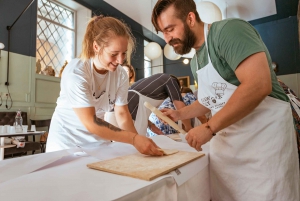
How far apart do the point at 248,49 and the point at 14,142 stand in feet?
10.2

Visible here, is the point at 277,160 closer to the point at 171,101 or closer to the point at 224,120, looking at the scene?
the point at 224,120

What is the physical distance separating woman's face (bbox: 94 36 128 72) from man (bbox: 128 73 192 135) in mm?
691

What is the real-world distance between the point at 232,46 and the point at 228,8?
4.74 m

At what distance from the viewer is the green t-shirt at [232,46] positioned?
0.72 m

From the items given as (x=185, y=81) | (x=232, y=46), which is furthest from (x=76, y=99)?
(x=185, y=81)

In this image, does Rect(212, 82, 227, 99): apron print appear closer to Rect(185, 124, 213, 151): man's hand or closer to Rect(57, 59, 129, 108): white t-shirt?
Rect(185, 124, 213, 151): man's hand

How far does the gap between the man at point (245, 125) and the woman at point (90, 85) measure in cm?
36

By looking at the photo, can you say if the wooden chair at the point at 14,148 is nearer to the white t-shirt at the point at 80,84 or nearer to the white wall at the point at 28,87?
the white wall at the point at 28,87

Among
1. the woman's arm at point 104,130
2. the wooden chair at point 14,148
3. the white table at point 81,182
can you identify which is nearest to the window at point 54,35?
the wooden chair at point 14,148

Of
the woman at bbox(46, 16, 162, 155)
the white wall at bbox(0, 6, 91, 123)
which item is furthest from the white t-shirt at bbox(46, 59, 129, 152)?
the white wall at bbox(0, 6, 91, 123)

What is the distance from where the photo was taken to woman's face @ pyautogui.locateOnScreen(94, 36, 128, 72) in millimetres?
1012

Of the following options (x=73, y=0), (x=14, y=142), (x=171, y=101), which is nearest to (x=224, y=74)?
(x=171, y=101)

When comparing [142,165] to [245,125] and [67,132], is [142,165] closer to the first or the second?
[245,125]

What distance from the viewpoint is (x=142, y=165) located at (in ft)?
2.14
